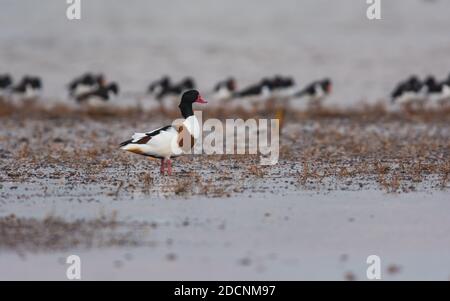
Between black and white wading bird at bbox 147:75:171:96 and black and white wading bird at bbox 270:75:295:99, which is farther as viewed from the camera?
black and white wading bird at bbox 270:75:295:99

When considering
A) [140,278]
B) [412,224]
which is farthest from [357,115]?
[140,278]

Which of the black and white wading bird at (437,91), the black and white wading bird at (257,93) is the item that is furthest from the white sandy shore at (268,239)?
the black and white wading bird at (257,93)

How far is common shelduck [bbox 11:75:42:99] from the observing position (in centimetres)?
2433

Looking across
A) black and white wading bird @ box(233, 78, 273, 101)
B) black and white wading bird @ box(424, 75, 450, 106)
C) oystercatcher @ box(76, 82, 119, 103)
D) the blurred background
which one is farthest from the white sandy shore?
the blurred background

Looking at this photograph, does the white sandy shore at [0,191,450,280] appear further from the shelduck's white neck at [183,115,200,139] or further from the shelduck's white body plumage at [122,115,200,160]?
the shelduck's white neck at [183,115,200,139]

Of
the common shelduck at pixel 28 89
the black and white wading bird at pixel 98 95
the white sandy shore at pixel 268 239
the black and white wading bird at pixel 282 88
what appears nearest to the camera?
the white sandy shore at pixel 268 239

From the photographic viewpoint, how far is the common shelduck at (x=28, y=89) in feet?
79.8

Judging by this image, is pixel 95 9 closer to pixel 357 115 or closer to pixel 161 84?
pixel 161 84

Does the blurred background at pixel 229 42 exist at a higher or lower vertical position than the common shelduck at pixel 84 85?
higher

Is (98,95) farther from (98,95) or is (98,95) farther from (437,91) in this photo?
(437,91)

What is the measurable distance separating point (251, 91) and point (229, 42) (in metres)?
13.5

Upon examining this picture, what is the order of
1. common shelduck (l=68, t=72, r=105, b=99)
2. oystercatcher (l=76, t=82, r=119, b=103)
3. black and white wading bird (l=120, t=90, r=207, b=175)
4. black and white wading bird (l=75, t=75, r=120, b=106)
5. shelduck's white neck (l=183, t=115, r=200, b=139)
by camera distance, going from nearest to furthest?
black and white wading bird (l=120, t=90, r=207, b=175) → shelduck's white neck (l=183, t=115, r=200, b=139) → black and white wading bird (l=75, t=75, r=120, b=106) → oystercatcher (l=76, t=82, r=119, b=103) → common shelduck (l=68, t=72, r=105, b=99)

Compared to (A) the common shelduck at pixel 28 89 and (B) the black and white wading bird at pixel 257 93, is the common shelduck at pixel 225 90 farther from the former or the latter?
(A) the common shelduck at pixel 28 89

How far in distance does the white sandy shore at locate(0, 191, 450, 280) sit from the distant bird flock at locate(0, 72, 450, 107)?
1293cm
